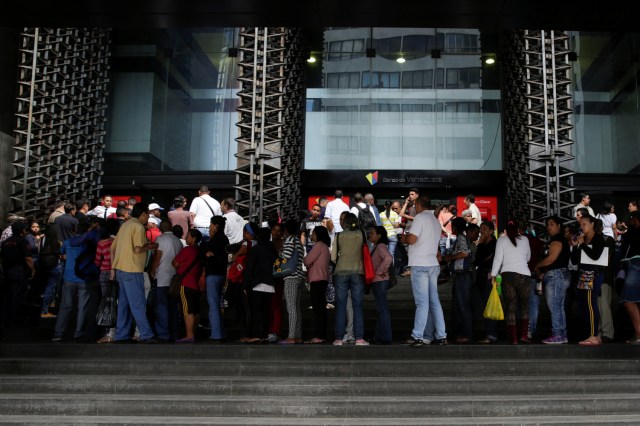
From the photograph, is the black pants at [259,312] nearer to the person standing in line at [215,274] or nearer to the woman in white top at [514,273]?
the person standing in line at [215,274]

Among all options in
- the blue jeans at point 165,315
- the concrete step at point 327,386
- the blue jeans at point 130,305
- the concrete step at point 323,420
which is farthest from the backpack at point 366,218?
the concrete step at point 323,420

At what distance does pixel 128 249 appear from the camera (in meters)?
A: 11.1

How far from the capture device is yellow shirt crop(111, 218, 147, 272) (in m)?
11.1

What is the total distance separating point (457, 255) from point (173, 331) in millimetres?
4310

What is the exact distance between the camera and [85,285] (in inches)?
455

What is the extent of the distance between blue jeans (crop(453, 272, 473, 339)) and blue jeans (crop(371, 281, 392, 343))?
1024 millimetres

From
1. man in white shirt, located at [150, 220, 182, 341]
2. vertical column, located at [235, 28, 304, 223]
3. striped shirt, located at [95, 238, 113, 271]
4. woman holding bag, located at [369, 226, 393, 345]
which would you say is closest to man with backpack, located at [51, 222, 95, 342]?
striped shirt, located at [95, 238, 113, 271]

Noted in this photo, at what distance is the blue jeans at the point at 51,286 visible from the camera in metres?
13.4

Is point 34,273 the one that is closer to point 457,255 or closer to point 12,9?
point 12,9

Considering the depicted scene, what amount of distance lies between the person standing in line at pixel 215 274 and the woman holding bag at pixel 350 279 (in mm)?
1686

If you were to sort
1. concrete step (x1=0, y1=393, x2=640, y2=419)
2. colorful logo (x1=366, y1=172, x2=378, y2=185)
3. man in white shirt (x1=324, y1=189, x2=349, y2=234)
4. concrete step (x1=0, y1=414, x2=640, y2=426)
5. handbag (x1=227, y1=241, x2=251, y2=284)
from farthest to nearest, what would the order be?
colorful logo (x1=366, y1=172, x2=378, y2=185), man in white shirt (x1=324, y1=189, x2=349, y2=234), handbag (x1=227, y1=241, x2=251, y2=284), concrete step (x1=0, y1=393, x2=640, y2=419), concrete step (x1=0, y1=414, x2=640, y2=426)

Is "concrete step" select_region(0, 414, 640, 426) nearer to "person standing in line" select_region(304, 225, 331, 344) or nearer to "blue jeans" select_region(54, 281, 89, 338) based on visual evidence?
"person standing in line" select_region(304, 225, 331, 344)

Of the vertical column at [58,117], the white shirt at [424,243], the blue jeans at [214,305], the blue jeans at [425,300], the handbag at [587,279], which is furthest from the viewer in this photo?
the vertical column at [58,117]

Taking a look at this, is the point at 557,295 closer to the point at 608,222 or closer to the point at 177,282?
the point at 177,282
